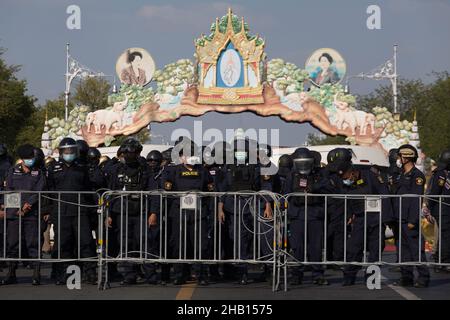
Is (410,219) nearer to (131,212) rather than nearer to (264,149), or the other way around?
(264,149)

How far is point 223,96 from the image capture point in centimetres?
4125

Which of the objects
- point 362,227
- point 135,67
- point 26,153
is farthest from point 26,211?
point 135,67

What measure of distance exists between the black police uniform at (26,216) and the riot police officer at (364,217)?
4.32 meters

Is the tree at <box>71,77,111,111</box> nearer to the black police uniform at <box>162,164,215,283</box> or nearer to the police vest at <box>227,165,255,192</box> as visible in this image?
the police vest at <box>227,165,255,192</box>

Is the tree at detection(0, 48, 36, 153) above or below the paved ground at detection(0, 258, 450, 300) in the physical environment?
above

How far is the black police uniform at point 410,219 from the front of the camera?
12.8 metres

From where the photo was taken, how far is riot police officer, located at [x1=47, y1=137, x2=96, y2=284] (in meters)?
12.8

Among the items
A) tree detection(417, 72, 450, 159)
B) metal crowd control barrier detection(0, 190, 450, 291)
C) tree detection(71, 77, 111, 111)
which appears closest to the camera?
metal crowd control barrier detection(0, 190, 450, 291)

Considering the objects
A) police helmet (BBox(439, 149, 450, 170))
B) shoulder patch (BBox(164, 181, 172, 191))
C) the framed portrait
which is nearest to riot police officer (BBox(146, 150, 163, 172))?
shoulder patch (BBox(164, 181, 172, 191))

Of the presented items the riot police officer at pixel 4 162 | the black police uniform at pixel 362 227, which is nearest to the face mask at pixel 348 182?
the black police uniform at pixel 362 227

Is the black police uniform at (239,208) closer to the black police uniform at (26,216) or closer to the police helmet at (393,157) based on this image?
the black police uniform at (26,216)

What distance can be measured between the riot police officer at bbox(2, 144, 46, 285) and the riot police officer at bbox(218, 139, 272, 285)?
258 centimetres

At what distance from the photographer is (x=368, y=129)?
39.8 m

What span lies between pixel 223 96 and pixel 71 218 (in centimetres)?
2864
